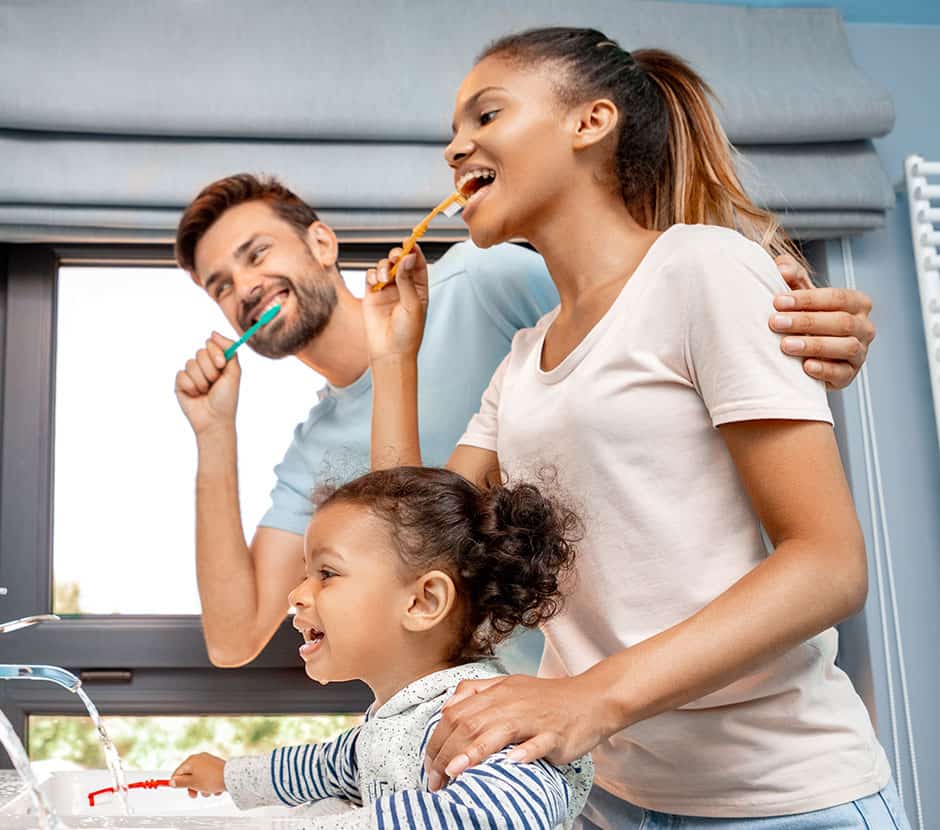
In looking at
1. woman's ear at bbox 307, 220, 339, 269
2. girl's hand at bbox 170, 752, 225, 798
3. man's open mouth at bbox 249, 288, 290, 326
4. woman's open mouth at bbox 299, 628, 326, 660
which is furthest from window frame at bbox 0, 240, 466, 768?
woman's open mouth at bbox 299, 628, 326, 660

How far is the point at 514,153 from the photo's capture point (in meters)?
1.17

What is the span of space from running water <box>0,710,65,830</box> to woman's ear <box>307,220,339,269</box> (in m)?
1.18

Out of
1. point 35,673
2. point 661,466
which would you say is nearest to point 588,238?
point 661,466

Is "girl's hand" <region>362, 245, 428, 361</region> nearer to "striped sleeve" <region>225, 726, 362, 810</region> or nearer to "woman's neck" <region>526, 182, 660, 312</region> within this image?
"woman's neck" <region>526, 182, 660, 312</region>

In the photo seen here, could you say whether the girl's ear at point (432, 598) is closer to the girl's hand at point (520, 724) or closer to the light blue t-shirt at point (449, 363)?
the girl's hand at point (520, 724)

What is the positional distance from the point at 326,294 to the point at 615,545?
0.94 meters

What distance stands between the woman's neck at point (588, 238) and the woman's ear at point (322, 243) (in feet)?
2.30

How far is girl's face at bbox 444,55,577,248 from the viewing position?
117cm

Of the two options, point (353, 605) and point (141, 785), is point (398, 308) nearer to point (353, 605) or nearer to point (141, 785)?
point (353, 605)

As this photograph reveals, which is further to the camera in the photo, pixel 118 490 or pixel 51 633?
pixel 118 490

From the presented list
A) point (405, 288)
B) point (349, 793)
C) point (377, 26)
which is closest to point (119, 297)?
point (377, 26)

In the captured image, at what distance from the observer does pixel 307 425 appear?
1833mm

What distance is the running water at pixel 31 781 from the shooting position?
0.68 m

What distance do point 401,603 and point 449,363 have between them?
2.37ft
